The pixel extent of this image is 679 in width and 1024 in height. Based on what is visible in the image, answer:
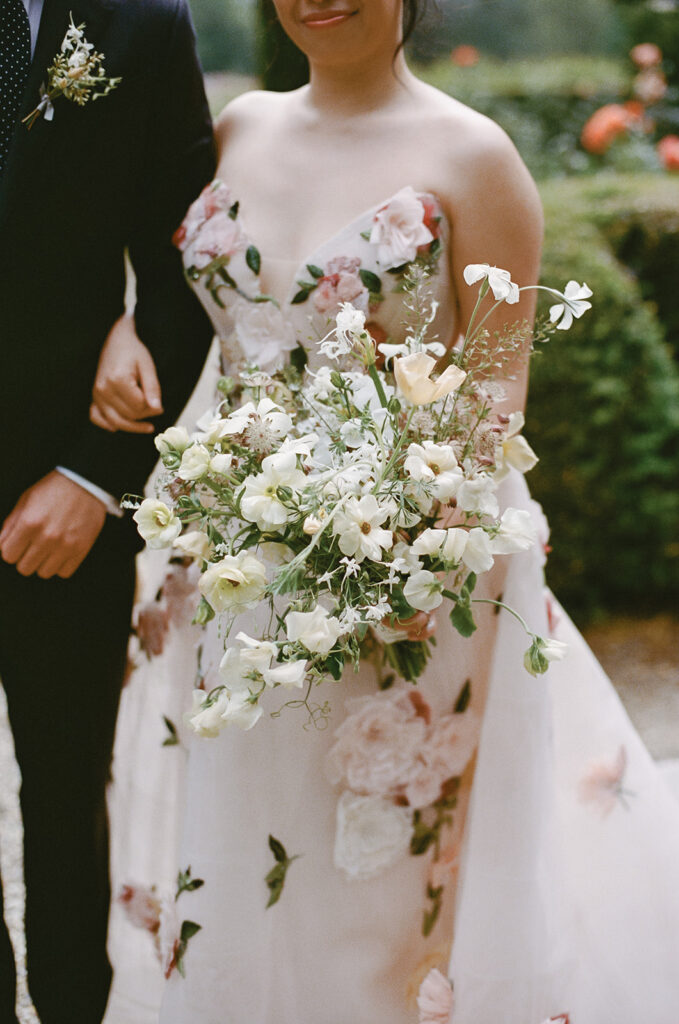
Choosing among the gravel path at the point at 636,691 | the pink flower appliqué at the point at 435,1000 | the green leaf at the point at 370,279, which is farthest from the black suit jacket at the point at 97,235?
the gravel path at the point at 636,691

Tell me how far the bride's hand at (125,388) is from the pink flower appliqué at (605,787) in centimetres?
120

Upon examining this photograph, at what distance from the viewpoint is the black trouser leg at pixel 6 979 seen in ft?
5.97

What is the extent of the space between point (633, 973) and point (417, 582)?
1260 mm

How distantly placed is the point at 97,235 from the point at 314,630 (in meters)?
0.88

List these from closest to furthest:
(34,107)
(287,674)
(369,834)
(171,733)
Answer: (287,674)
(34,107)
(369,834)
(171,733)

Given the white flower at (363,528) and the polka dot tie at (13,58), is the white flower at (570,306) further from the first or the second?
the polka dot tie at (13,58)

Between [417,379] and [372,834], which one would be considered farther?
[372,834]

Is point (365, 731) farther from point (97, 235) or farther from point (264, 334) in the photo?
point (97, 235)

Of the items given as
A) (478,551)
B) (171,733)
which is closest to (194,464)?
(478,551)

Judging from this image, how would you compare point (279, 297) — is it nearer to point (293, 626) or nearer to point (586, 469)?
point (293, 626)

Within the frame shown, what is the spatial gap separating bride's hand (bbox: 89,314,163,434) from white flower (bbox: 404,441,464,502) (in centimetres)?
64

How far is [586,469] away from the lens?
12.7 feet

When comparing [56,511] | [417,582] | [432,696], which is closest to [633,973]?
[432,696]

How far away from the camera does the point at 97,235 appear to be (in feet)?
5.64
